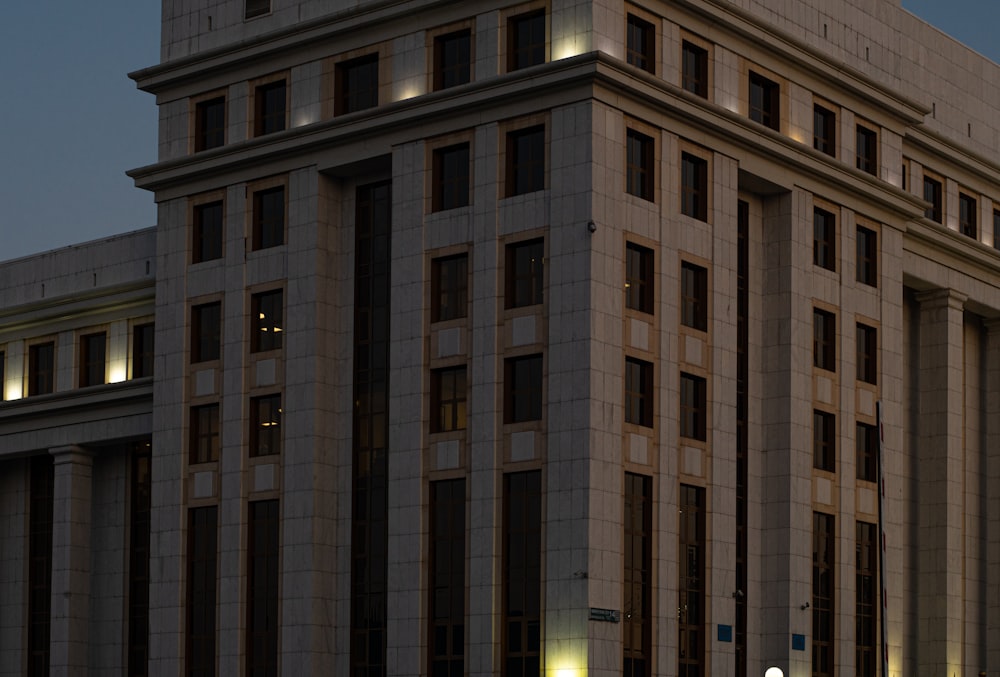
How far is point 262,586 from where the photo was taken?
77562 millimetres

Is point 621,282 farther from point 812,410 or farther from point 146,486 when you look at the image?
point 146,486

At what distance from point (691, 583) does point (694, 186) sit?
14.5 m

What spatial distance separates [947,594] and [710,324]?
2063 centimetres

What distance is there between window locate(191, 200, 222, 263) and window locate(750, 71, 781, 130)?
69.5ft

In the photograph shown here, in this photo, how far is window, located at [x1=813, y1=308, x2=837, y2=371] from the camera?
80.8 meters

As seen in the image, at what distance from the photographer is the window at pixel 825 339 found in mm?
80812

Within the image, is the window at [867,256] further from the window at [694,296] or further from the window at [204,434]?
the window at [204,434]

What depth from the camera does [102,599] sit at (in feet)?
289

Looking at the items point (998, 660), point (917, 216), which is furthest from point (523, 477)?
point (998, 660)

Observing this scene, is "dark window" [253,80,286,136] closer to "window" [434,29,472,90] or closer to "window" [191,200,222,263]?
"window" [191,200,222,263]

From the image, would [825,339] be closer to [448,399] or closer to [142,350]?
[448,399]

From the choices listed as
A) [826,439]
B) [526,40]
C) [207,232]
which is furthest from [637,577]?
[207,232]

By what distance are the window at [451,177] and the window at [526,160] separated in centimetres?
189

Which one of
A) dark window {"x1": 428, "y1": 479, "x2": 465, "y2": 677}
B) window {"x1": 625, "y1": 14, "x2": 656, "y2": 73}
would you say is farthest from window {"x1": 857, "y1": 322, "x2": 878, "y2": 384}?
dark window {"x1": 428, "y1": 479, "x2": 465, "y2": 677}
